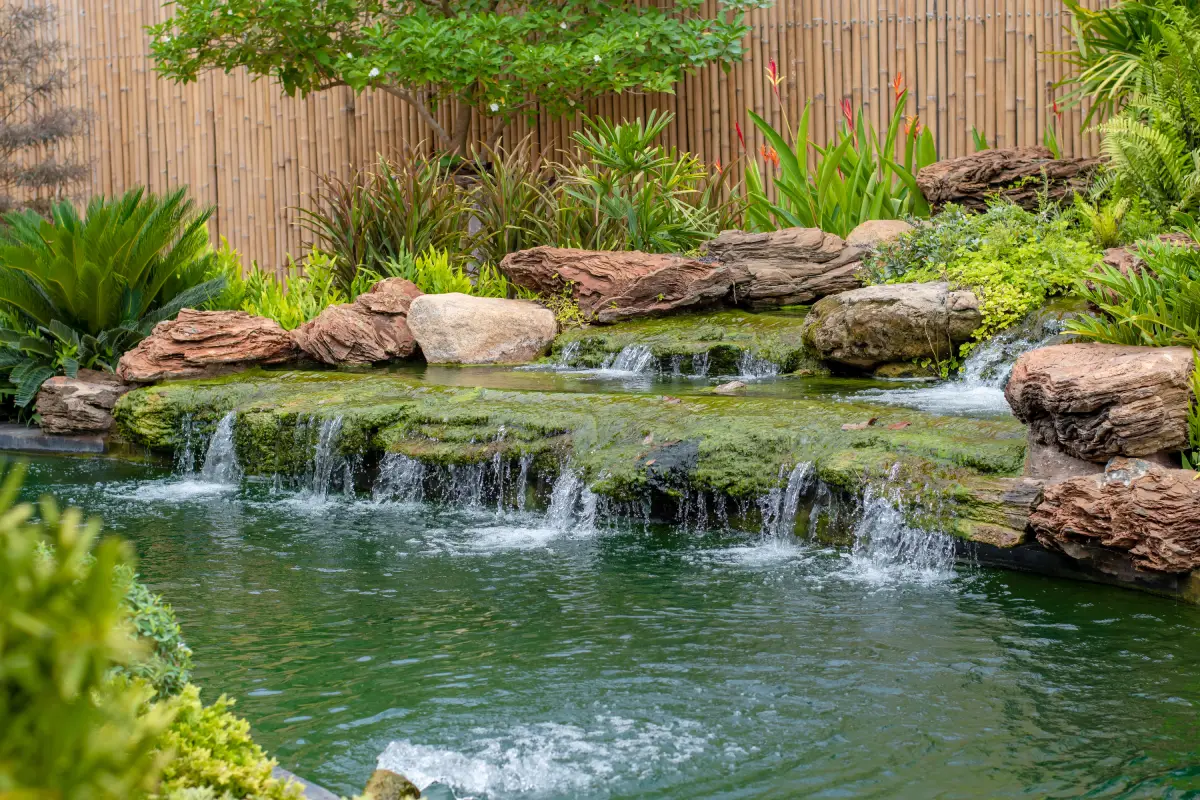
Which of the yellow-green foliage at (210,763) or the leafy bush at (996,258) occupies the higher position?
the leafy bush at (996,258)

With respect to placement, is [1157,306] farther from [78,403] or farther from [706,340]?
[78,403]

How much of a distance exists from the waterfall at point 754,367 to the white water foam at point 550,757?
485cm

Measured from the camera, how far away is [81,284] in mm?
8789

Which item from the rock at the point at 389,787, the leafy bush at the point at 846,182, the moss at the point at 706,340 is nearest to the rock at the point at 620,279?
the moss at the point at 706,340

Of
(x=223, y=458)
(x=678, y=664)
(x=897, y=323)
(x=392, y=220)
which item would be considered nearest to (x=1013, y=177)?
(x=897, y=323)

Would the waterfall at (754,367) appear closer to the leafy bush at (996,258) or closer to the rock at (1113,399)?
the leafy bush at (996,258)

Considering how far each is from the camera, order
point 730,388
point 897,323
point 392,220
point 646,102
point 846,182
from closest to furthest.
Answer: point 730,388 → point 897,323 → point 846,182 → point 392,220 → point 646,102

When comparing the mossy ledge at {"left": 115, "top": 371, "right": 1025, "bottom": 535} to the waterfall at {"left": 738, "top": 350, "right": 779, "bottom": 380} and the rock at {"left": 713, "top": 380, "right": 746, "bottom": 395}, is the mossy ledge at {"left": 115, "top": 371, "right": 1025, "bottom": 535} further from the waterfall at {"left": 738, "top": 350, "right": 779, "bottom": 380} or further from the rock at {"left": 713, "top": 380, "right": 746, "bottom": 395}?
the waterfall at {"left": 738, "top": 350, "right": 779, "bottom": 380}

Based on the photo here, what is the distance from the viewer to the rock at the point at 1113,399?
454 cm

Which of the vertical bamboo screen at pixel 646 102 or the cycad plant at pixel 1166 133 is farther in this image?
the vertical bamboo screen at pixel 646 102

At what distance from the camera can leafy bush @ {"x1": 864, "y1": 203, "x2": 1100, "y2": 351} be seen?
7.25 meters

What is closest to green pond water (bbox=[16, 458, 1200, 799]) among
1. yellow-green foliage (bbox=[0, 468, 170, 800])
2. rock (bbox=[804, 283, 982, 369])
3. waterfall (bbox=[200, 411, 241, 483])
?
waterfall (bbox=[200, 411, 241, 483])

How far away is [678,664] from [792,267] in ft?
18.2

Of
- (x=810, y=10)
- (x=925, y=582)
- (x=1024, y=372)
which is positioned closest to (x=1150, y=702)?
(x=925, y=582)
